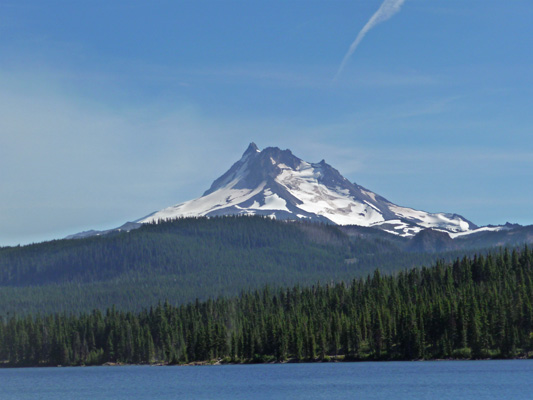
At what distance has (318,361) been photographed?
187625 millimetres

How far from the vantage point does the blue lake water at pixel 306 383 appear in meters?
122

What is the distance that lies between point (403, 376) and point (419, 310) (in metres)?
41.4

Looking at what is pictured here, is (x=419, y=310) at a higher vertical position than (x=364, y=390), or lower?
higher

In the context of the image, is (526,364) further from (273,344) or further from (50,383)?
(50,383)

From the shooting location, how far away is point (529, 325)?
175 metres

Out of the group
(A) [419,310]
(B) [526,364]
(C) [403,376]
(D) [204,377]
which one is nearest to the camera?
(C) [403,376]

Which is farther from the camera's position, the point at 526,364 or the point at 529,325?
the point at 529,325

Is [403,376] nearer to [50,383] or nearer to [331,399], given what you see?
[331,399]

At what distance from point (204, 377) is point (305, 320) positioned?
37925 mm

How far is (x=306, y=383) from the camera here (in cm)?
14050

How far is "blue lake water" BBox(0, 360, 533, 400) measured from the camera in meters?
122

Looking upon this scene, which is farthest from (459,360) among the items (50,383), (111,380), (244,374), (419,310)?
(50,383)

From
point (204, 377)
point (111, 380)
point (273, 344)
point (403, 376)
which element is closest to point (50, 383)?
point (111, 380)

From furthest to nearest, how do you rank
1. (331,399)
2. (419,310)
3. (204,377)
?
(419,310), (204,377), (331,399)
